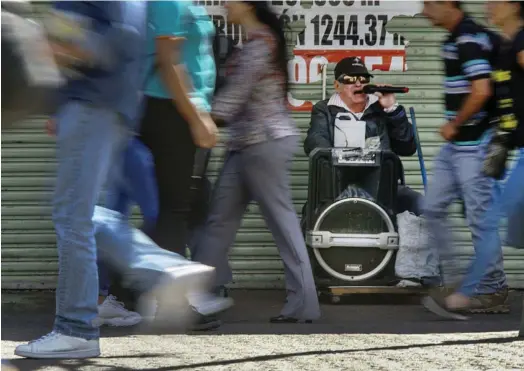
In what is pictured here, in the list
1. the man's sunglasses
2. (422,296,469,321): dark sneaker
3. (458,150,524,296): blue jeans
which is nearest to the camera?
(458,150,524,296): blue jeans

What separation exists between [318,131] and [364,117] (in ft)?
1.08

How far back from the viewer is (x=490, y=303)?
7.48m

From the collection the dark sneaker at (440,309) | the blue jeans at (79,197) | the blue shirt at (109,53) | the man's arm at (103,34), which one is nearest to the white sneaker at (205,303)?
the blue jeans at (79,197)

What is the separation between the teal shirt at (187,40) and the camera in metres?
5.04

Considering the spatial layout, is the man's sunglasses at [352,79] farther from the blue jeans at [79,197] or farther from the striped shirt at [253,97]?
the blue jeans at [79,197]

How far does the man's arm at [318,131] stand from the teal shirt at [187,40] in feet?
7.29

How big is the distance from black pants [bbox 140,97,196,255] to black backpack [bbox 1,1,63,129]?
6.03 feet

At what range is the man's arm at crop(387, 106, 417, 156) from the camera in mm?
8359

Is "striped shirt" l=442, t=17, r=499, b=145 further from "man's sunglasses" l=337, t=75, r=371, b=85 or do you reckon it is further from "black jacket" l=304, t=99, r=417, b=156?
"man's sunglasses" l=337, t=75, r=371, b=85

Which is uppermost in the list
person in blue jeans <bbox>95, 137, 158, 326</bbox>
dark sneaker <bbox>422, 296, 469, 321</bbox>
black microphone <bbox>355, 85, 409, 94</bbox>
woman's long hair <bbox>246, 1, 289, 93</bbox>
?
woman's long hair <bbox>246, 1, 289, 93</bbox>

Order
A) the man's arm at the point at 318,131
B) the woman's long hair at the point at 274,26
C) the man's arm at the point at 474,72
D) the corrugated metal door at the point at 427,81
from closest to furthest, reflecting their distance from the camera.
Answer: the woman's long hair at the point at 274,26 < the man's arm at the point at 474,72 < the man's arm at the point at 318,131 < the corrugated metal door at the point at 427,81

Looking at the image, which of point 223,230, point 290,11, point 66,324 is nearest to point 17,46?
point 66,324

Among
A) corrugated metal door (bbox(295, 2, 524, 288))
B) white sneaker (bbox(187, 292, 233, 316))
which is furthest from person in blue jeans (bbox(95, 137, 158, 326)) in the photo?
corrugated metal door (bbox(295, 2, 524, 288))

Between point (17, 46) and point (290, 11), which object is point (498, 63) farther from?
point (17, 46)
